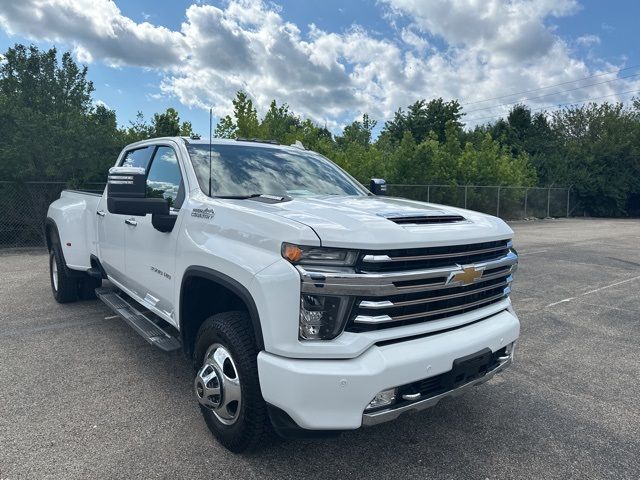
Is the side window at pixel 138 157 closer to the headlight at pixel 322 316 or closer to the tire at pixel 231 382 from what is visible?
the tire at pixel 231 382

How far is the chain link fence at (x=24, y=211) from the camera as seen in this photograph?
11.4 metres

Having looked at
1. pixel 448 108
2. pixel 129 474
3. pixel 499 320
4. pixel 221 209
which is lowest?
pixel 129 474

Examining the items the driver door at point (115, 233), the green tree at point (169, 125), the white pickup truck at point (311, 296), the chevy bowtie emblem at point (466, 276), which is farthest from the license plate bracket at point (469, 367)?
the green tree at point (169, 125)

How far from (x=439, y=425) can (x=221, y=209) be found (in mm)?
2075

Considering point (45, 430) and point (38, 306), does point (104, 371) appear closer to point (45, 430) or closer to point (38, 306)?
point (45, 430)

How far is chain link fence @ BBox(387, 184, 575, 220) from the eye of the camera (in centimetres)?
1958

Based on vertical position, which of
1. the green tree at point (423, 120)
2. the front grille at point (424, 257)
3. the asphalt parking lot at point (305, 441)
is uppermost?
the green tree at point (423, 120)

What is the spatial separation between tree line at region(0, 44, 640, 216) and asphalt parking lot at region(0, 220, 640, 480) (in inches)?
280

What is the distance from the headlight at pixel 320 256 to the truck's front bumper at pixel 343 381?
466mm

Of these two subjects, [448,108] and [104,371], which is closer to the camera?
[104,371]

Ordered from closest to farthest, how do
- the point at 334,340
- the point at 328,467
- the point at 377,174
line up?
the point at 334,340
the point at 328,467
the point at 377,174

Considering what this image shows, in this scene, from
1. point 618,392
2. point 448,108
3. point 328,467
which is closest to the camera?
point 328,467

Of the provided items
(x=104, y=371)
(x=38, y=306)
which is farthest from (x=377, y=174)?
(x=104, y=371)

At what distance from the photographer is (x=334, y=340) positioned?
2334mm
